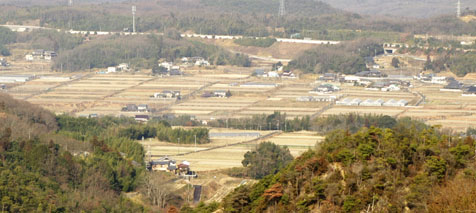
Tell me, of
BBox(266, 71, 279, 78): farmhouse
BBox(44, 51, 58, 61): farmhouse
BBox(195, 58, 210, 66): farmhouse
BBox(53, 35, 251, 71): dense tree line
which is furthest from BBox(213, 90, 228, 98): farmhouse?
BBox(44, 51, 58, 61): farmhouse

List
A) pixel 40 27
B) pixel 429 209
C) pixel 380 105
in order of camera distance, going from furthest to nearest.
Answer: pixel 40 27
pixel 380 105
pixel 429 209

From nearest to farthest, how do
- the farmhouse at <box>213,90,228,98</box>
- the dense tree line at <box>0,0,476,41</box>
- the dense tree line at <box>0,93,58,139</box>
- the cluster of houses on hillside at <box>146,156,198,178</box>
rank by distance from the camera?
the cluster of houses on hillside at <box>146,156,198,178</box> → the dense tree line at <box>0,93,58,139</box> → the farmhouse at <box>213,90,228,98</box> → the dense tree line at <box>0,0,476,41</box>

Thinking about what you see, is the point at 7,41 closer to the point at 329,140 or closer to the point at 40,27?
the point at 40,27

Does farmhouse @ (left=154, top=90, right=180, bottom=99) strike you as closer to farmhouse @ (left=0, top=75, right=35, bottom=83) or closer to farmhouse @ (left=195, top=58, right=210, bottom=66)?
farmhouse @ (left=0, top=75, right=35, bottom=83)

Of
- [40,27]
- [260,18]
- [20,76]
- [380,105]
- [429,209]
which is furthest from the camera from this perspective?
[260,18]

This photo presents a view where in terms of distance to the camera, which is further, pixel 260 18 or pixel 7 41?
pixel 260 18

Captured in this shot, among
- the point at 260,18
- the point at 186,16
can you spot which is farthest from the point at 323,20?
the point at 186,16

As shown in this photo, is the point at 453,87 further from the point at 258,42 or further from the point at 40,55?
the point at 40,55
